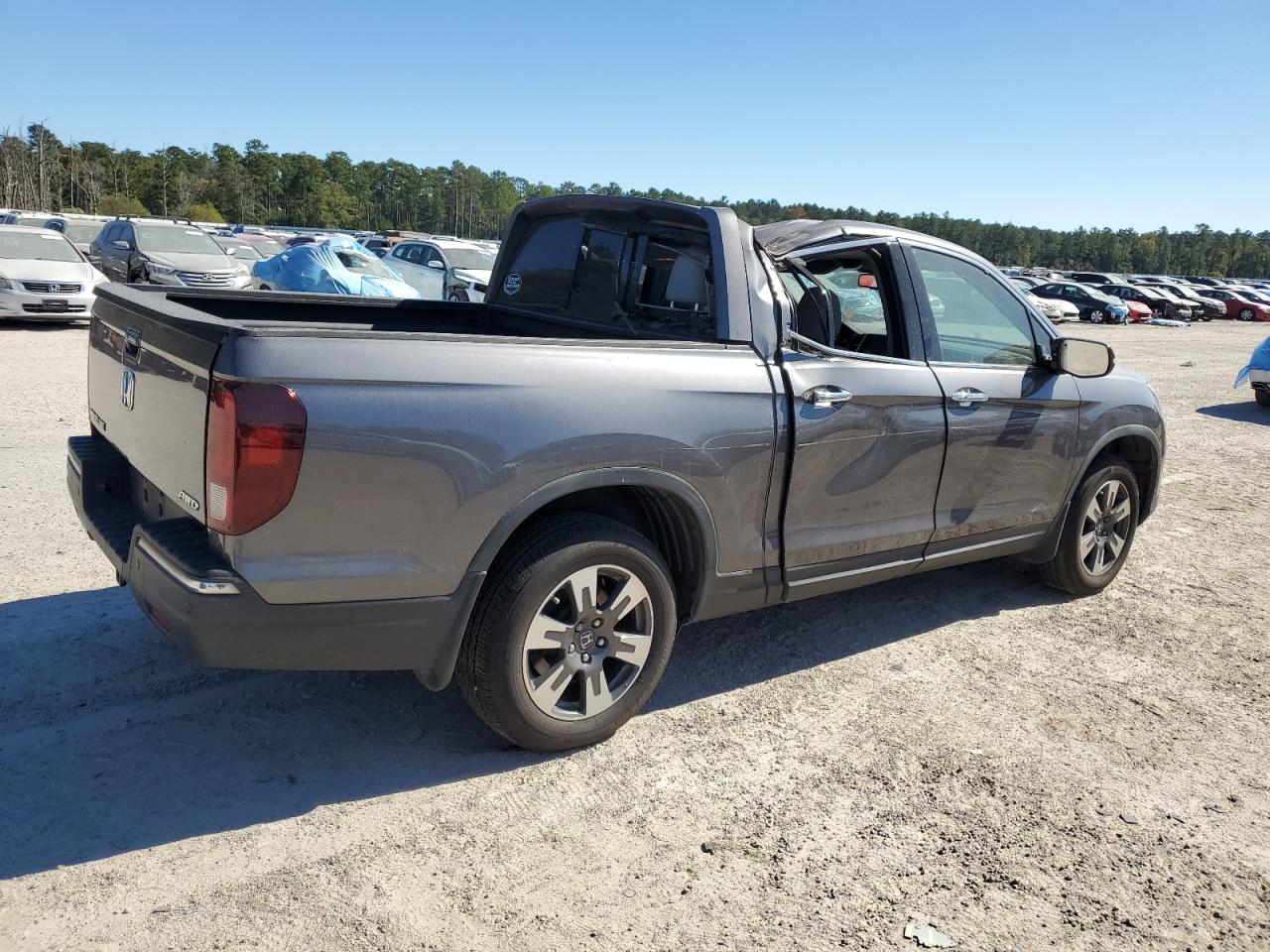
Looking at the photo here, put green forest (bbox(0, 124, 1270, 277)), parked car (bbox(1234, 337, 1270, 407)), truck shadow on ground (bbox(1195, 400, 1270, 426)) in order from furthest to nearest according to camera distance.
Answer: green forest (bbox(0, 124, 1270, 277)) < parked car (bbox(1234, 337, 1270, 407)) < truck shadow on ground (bbox(1195, 400, 1270, 426))

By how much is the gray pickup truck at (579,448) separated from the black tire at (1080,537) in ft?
0.09

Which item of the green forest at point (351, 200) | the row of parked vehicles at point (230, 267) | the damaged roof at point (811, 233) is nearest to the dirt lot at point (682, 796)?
the damaged roof at point (811, 233)

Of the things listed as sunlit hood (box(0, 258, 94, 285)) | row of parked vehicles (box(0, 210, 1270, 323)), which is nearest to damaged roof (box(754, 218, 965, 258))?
row of parked vehicles (box(0, 210, 1270, 323))

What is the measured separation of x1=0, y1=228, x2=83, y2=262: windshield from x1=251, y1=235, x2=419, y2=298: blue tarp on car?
3715mm

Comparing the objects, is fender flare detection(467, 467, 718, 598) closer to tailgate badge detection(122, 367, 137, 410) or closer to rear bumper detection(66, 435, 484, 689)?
rear bumper detection(66, 435, 484, 689)

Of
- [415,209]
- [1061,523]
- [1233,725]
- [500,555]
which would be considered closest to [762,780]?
[500,555]

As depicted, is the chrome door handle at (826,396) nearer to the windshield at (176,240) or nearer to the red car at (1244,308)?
the windshield at (176,240)

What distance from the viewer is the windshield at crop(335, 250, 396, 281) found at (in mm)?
14648

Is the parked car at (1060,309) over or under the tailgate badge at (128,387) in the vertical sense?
over

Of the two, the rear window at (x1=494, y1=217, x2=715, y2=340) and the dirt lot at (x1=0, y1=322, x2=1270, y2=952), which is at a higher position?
the rear window at (x1=494, y1=217, x2=715, y2=340)

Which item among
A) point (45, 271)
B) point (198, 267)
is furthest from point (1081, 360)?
point (198, 267)

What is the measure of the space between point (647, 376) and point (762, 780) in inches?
56.4

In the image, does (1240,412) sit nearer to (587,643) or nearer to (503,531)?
(587,643)

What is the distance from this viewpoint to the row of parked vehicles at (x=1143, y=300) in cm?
3859
